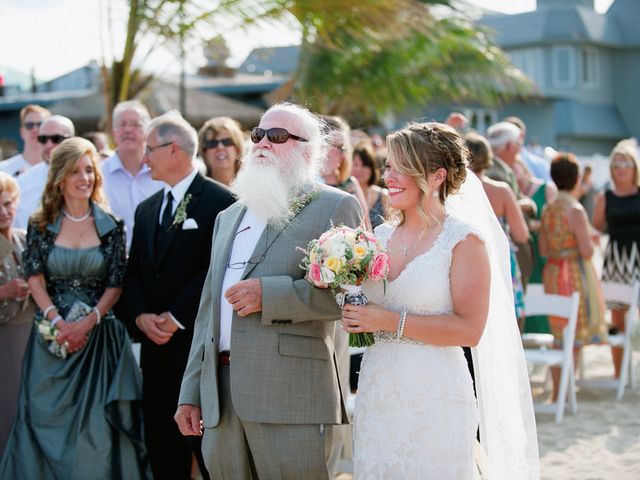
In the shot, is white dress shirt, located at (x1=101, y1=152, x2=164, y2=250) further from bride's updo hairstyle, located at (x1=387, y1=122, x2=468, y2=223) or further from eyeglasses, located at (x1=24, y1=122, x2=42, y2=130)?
bride's updo hairstyle, located at (x1=387, y1=122, x2=468, y2=223)

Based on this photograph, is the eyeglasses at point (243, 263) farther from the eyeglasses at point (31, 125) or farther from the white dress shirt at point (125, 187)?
the eyeglasses at point (31, 125)

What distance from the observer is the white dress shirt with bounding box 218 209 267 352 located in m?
4.28

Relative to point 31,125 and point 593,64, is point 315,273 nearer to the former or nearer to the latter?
point 31,125

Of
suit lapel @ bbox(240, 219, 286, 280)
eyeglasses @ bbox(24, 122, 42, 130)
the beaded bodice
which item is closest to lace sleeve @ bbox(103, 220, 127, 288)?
suit lapel @ bbox(240, 219, 286, 280)

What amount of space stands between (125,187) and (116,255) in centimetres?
139

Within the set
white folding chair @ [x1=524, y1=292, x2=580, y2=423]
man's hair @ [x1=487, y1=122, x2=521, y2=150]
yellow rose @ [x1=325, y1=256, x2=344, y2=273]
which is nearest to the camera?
yellow rose @ [x1=325, y1=256, x2=344, y2=273]

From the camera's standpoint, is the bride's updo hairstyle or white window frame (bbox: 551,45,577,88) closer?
the bride's updo hairstyle

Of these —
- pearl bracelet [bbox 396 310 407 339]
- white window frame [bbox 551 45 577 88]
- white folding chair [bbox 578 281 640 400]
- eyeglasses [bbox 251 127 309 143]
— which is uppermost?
white window frame [bbox 551 45 577 88]

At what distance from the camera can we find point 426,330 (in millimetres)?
3828

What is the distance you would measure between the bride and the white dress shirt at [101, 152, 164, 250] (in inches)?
135

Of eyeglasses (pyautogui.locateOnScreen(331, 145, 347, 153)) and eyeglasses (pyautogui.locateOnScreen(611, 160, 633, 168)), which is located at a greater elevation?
eyeglasses (pyautogui.locateOnScreen(611, 160, 633, 168))

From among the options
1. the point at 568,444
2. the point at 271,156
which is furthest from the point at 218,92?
the point at 271,156

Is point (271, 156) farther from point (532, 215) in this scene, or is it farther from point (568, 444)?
point (532, 215)

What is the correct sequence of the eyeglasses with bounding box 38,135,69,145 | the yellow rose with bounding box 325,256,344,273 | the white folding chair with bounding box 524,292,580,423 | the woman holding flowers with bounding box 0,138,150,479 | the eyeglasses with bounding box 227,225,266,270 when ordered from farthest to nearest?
A: the white folding chair with bounding box 524,292,580,423
the eyeglasses with bounding box 38,135,69,145
the woman holding flowers with bounding box 0,138,150,479
the eyeglasses with bounding box 227,225,266,270
the yellow rose with bounding box 325,256,344,273
